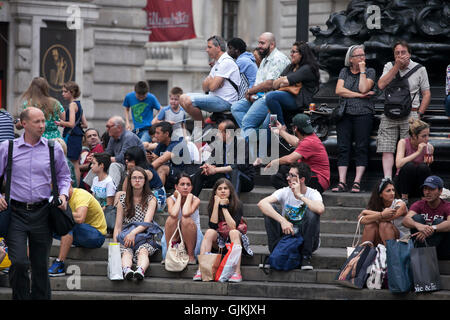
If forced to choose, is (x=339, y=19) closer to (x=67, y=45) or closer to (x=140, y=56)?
(x=67, y=45)

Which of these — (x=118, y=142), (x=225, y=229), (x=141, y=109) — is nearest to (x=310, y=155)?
(x=225, y=229)

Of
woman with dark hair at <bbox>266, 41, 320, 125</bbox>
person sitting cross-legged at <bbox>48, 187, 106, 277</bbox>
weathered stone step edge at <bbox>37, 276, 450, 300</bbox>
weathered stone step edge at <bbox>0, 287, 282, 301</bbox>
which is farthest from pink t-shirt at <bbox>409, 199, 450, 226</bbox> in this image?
person sitting cross-legged at <bbox>48, 187, 106, 277</bbox>

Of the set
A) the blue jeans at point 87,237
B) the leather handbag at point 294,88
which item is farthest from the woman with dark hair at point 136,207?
the leather handbag at point 294,88

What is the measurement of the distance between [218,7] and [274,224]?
39.1m

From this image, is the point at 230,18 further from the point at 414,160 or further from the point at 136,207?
the point at 136,207

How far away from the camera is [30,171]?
1085 cm

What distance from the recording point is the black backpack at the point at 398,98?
13.9 m

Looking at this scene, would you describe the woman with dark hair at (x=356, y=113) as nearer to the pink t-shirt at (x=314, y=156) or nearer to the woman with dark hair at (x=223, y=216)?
the pink t-shirt at (x=314, y=156)

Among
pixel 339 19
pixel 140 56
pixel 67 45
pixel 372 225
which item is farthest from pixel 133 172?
pixel 140 56

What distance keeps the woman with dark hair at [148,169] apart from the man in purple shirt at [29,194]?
10.1 feet

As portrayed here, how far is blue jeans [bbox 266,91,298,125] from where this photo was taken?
14328mm

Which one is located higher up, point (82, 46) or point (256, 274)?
point (82, 46)

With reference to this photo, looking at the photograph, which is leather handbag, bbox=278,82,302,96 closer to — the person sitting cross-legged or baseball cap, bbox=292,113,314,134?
baseball cap, bbox=292,113,314,134

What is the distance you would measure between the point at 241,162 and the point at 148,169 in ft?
3.64
